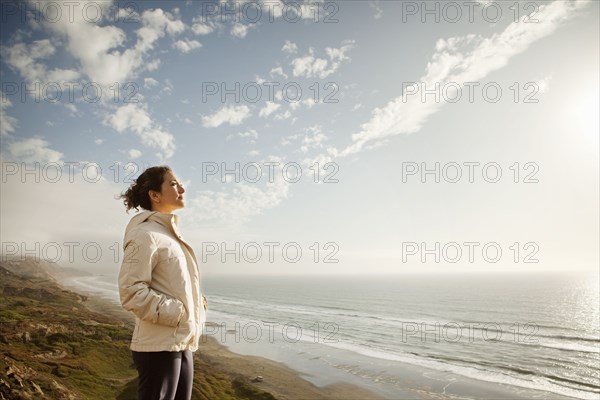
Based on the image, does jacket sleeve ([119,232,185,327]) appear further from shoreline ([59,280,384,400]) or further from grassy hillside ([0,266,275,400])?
shoreline ([59,280,384,400])

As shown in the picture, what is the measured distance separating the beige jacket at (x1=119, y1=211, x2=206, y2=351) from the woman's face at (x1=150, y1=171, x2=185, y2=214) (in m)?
0.27

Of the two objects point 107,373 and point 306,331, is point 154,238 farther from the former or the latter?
point 306,331

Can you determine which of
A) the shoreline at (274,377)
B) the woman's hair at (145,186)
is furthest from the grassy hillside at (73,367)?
the woman's hair at (145,186)

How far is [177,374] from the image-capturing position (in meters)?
2.27

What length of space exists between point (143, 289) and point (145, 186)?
94cm

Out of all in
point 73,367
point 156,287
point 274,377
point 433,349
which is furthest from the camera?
point 433,349

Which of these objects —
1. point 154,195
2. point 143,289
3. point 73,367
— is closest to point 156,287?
point 143,289

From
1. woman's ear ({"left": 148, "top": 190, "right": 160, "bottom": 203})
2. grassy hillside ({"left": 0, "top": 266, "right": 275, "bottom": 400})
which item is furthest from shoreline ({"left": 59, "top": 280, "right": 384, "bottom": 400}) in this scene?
woman's ear ({"left": 148, "top": 190, "right": 160, "bottom": 203})

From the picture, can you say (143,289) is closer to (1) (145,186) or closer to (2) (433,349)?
(1) (145,186)

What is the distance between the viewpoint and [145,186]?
2732mm

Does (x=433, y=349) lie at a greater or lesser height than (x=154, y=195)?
lesser

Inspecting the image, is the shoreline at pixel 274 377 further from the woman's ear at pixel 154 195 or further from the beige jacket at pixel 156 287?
the woman's ear at pixel 154 195

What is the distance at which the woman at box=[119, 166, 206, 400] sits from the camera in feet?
7.05

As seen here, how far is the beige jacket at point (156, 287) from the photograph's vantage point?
7.06 ft
